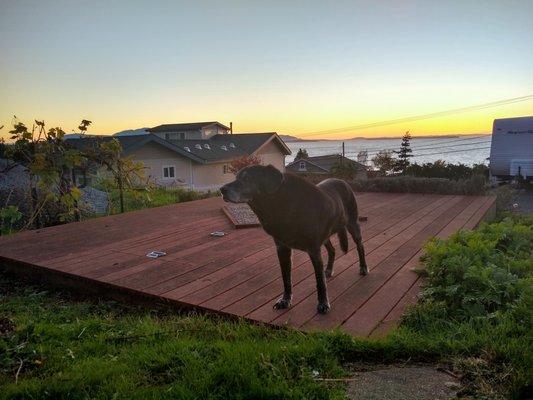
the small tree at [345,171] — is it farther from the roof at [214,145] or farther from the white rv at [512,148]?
the roof at [214,145]

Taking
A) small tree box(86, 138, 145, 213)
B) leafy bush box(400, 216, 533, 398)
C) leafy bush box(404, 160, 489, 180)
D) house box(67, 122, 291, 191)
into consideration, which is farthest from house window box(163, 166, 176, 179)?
leafy bush box(400, 216, 533, 398)

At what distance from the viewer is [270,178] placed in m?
2.55

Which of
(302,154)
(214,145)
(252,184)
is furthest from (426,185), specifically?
(302,154)

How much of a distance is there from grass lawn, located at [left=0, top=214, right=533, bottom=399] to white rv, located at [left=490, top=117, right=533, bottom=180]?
60.7 ft

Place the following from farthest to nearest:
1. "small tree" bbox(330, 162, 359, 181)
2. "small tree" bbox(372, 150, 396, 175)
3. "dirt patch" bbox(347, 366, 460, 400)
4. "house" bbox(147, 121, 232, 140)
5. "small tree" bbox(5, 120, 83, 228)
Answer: "house" bbox(147, 121, 232, 140)
"small tree" bbox(372, 150, 396, 175)
"small tree" bbox(330, 162, 359, 181)
"small tree" bbox(5, 120, 83, 228)
"dirt patch" bbox(347, 366, 460, 400)

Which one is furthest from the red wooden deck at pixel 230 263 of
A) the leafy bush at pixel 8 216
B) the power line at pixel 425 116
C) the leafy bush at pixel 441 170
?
the power line at pixel 425 116

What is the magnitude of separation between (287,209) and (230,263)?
180 centimetres

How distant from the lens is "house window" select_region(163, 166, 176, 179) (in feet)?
90.7

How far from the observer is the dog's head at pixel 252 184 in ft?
8.05

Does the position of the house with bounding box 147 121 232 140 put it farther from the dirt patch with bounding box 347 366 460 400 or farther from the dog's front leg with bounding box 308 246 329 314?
the dirt patch with bounding box 347 366 460 400

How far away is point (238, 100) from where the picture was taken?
3078 cm

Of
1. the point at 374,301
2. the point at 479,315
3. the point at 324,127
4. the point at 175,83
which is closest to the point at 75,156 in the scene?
the point at 374,301

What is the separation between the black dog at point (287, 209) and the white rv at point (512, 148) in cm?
1958

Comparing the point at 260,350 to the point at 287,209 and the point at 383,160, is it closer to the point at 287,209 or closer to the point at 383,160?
the point at 287,209
